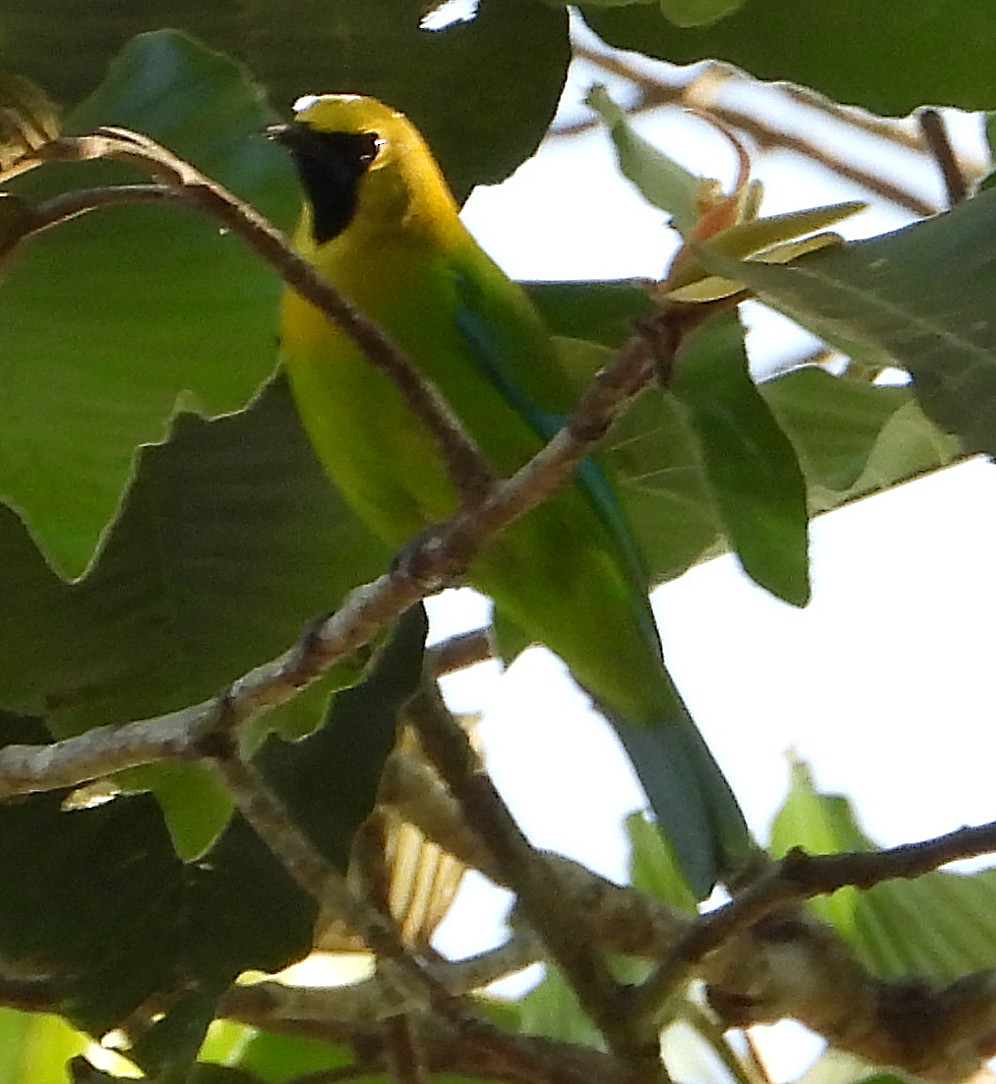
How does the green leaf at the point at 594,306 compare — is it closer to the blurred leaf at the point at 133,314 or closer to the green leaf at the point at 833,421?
the green leaf at the point at 833,421

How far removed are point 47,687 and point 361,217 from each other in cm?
42

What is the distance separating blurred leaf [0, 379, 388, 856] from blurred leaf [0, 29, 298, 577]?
15 cm

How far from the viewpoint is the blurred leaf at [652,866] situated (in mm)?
1060

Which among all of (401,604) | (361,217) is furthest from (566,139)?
(401,604)

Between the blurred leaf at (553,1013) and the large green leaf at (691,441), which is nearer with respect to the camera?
the large green leaf at (691,441)

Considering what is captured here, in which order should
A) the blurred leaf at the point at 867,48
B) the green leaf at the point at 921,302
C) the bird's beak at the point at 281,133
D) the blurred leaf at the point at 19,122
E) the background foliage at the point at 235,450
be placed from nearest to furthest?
the green leaf at the point at 921,302 < the blurred leaf at the point at 19,122 < the background foliage at the point at 235,450 < the blurred leaf at the point at 867,48 < the bird's beak at the point at 281,133

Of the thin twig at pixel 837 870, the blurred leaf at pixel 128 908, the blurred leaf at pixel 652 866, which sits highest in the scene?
the blurred leaf at pixel 128 908

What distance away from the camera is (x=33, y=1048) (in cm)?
97

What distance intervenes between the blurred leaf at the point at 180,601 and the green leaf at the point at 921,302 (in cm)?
38

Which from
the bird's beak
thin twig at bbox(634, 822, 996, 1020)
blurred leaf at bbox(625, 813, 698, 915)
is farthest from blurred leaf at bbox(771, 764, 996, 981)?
the bird's beak

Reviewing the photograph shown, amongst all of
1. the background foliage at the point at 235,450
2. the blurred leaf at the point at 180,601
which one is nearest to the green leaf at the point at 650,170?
the background foliage at the point at 235,450

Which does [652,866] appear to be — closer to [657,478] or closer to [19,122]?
[657,478]

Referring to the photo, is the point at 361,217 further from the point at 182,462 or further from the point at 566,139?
the point at 566,139

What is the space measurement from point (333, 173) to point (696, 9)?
1.44 feet
